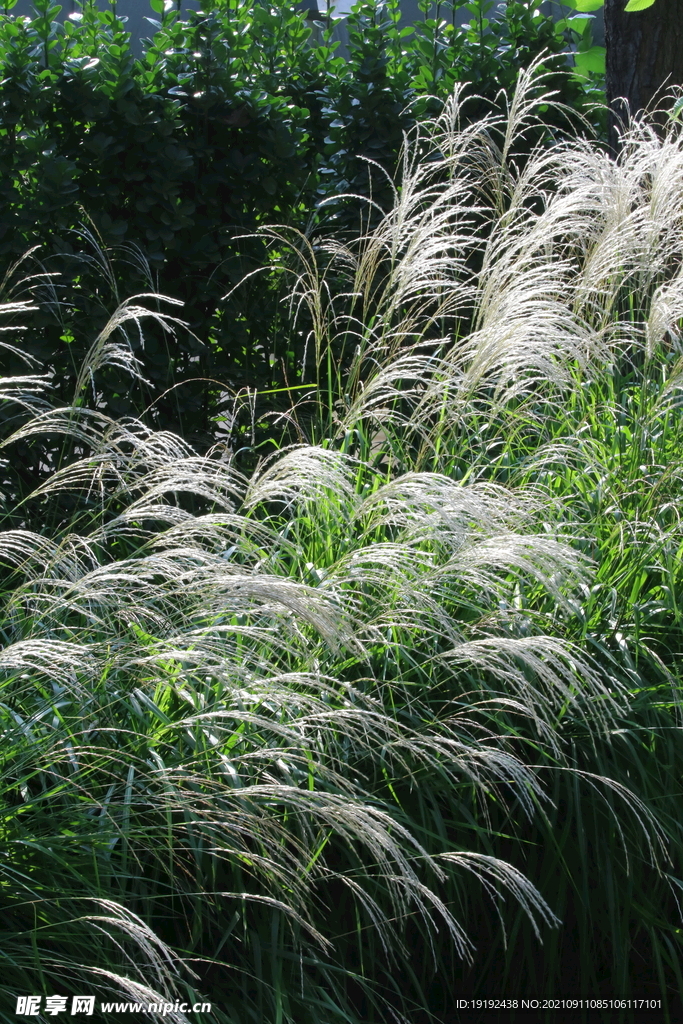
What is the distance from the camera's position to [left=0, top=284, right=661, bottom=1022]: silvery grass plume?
1.98 metres

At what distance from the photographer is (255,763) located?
230 centimetres

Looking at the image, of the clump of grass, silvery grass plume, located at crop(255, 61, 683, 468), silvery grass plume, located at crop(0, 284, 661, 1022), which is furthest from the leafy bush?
silvery grass plume, located at crop(0, 284, 661, 1022)

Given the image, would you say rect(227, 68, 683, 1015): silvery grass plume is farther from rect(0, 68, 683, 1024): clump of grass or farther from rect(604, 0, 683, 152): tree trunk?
rect(604, 0, 683, 152): tree trunk

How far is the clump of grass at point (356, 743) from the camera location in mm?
2023

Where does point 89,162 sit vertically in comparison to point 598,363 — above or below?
above

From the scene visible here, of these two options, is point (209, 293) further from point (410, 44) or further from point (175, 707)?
point (175, 707)

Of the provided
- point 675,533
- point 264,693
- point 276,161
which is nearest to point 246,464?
point 276,161

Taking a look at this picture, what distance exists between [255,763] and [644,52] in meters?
4.60

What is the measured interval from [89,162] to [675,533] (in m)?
3.00

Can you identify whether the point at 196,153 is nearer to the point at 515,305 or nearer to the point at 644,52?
the point at 515,305

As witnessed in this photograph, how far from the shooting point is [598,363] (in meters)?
4.17

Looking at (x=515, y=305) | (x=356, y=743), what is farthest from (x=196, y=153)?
(x=356, y=743)

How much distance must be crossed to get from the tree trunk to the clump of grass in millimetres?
2473

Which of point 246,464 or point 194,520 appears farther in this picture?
point 246,464
